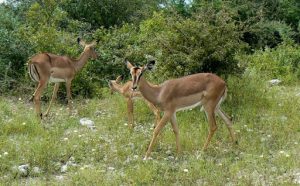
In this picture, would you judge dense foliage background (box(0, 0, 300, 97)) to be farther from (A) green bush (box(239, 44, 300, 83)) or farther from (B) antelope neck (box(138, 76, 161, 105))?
(B) antelope neck (box(138, 76, 161, 105))

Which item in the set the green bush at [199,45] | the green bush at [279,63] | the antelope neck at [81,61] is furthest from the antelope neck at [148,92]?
the green bush at [279,63]

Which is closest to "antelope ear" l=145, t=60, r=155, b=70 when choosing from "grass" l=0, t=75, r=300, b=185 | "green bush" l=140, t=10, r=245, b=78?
"grass" l=0, t=75, r=300, b=185

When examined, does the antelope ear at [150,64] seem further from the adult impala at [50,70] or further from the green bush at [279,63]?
the green bush at [279,63]

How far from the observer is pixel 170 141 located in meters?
8.40

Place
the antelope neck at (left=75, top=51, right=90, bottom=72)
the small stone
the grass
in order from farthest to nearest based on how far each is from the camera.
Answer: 1. the antelope neck at (left=75, top=51, right=90, bottom=72)
2. the small stone
3. the grass

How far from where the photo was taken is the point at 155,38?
1068 centimetres

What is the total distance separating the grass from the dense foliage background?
0.96 metres

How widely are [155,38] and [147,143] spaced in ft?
10.3

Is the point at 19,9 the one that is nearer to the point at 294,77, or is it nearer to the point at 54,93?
the point at 54,93

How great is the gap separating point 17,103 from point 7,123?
2.27m

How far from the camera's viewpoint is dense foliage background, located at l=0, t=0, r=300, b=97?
10.3 metres

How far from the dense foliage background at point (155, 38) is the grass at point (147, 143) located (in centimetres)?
96

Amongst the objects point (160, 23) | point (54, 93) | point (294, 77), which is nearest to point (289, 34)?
point (294, 77)

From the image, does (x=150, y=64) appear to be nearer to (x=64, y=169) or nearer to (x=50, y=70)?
(x=64, y=169)
